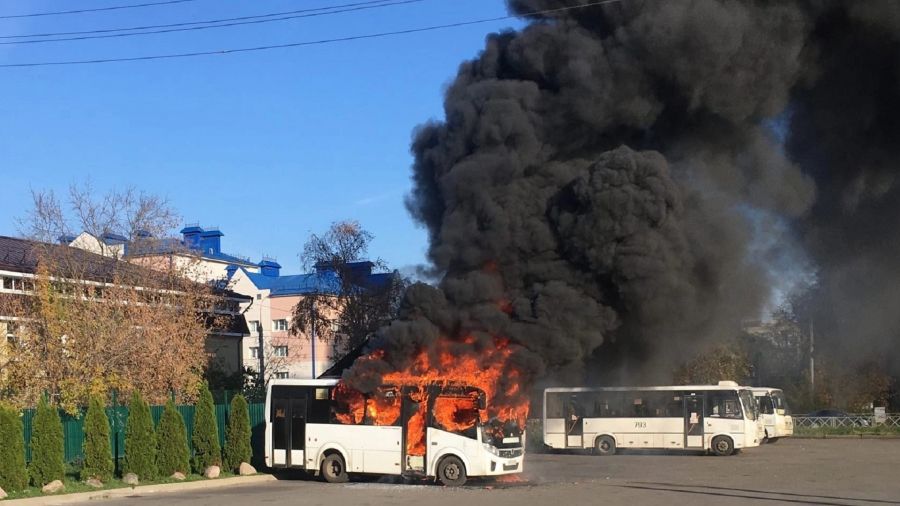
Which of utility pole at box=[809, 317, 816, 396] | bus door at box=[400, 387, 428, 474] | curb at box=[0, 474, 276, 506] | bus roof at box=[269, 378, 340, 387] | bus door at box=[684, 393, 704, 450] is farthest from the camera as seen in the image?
utility pole at box=[809, 317, 816, 396]

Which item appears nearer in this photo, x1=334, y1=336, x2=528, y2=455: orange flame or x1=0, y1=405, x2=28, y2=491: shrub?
x1=0, y1=405, x2=28, y2=491: shrub

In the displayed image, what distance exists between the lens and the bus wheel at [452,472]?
20953 millimetres

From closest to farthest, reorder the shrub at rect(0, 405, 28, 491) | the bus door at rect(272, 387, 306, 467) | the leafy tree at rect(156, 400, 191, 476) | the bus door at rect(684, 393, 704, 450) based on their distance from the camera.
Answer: the shrub at rect(0, 405, 28, 491) < the bus door at rect(272, 387, 306, 467) < the leafy tree at rect(156, 400, 191, 476) < the bus door at rect(684, 393, 704, 450)

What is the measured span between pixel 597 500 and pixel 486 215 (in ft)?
21.4

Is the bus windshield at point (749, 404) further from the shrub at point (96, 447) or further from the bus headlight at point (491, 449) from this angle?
the shrub at point (96, 447)

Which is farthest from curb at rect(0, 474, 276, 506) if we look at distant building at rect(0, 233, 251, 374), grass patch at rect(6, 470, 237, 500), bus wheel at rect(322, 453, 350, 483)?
distant building at rect(0, 233, 251, 374)

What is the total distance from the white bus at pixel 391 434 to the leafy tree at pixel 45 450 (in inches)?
196

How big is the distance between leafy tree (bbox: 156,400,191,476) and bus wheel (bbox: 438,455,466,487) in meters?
6.98

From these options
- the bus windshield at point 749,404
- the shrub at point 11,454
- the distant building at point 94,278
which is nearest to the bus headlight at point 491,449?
the shrub at point 11,454

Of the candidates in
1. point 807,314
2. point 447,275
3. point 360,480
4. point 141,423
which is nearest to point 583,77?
point 447,275

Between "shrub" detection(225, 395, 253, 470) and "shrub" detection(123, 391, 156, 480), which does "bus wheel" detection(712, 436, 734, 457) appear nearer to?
"shrub" detection(225, 395, 253, 470)

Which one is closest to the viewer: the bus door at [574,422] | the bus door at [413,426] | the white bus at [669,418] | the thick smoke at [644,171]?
the thick smoke at [644,171]

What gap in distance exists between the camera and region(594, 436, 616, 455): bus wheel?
1318 inches

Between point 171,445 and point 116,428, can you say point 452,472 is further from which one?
point 116,428
